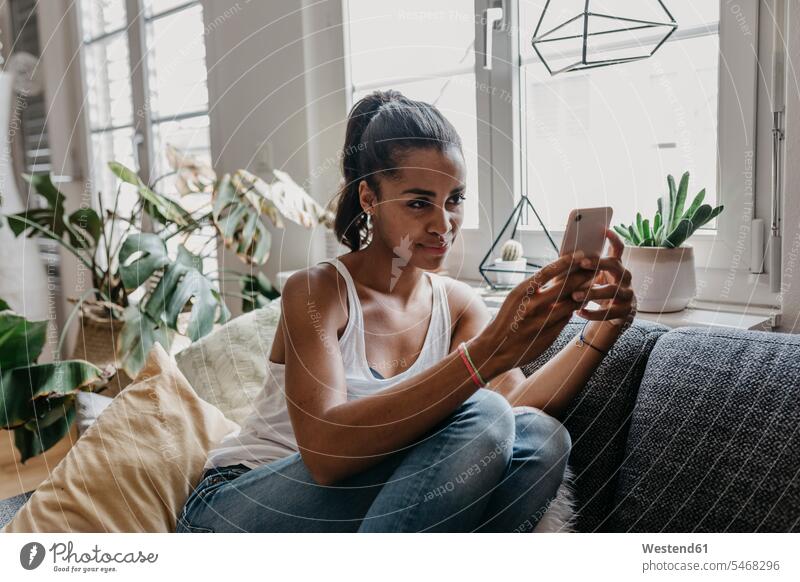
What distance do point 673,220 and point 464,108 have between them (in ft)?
1.02

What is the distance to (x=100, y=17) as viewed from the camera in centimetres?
163

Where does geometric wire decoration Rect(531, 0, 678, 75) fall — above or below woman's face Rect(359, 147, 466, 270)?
above

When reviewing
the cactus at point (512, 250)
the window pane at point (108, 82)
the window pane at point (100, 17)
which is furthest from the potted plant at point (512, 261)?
the window pane at point (100, 17)

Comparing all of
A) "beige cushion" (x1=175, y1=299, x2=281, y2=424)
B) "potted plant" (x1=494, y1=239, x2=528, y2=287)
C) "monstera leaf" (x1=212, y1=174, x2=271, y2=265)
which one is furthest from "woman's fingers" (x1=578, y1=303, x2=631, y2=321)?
"monstera leaf" (x1=212, y1=174, x2=271, y2=265)

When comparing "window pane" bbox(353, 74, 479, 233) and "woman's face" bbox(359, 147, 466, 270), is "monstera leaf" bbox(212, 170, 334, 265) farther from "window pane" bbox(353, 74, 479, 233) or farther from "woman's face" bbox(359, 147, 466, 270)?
"woman's face" bbox(359, 147, 466, 270)

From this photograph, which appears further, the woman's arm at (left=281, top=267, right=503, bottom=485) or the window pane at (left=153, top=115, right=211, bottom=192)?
the window pane at (left=153, top=115, right=211, bottom=192)

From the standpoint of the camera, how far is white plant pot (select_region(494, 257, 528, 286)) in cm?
87

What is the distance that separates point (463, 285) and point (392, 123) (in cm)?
22

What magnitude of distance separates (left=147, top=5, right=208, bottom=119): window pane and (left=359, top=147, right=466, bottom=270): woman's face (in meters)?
0.62

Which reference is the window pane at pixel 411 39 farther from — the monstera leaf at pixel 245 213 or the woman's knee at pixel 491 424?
the woman's knee at pixel 491 424

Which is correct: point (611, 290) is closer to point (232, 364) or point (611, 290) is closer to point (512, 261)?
point (512, 261)

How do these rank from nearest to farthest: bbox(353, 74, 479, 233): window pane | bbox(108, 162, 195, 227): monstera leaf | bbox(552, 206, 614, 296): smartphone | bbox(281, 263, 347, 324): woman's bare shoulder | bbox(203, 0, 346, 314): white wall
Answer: bbox(552, 206, 614, 296): smartphone → bbox(281, 263, 347, 324): woman's bare shoulder → bbox(353, 74, 479, 233): window pane → bbox(203, 0, 346, 314): white wall → bbox(108, 162, 195, 227): monstera leaf

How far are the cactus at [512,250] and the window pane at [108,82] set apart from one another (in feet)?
3.30

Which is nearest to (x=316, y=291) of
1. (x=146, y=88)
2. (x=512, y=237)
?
(x=512, y=237)
